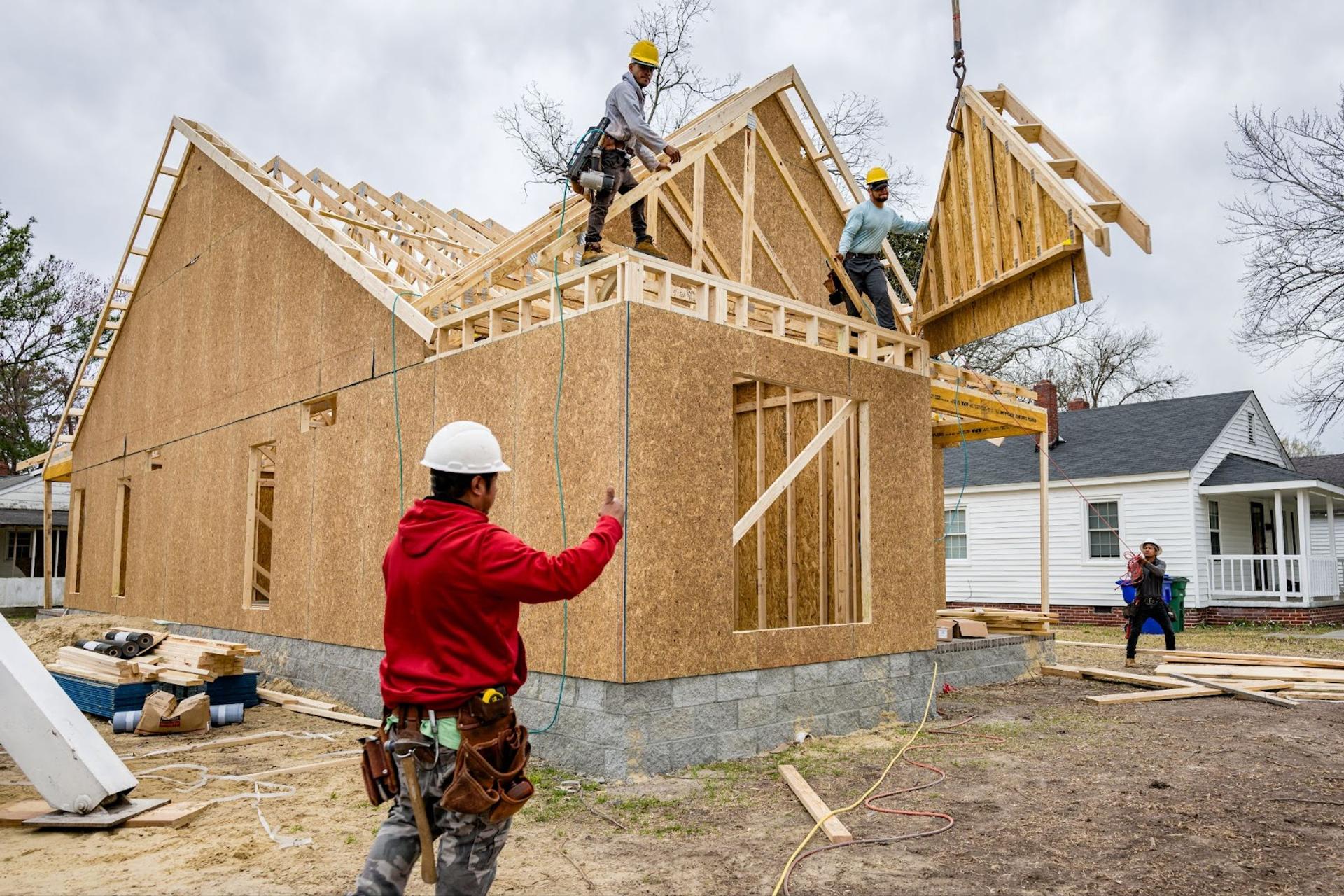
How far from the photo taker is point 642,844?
4.64 metres

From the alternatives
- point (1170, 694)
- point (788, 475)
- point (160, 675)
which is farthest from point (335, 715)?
point (1170, 694)

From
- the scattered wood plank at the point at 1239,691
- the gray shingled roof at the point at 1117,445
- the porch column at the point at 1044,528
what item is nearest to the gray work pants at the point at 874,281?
the porch column at the point at 1044,528

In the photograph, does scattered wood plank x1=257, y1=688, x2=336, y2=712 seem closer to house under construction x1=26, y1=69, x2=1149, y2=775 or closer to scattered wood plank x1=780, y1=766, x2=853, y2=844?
house under construction x1=26, y1=69, x2=1149, y2=775

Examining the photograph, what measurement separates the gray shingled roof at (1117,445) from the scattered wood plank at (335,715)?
510 inches

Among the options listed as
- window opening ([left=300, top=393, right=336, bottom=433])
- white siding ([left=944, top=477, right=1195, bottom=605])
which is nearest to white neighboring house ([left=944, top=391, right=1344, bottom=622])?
white siding ([left=944, top=477, right=1195, bottom=605])

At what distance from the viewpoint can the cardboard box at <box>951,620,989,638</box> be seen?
1045cm

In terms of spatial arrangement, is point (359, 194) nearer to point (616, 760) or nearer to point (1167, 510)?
point (616, 760)

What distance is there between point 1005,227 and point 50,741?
24.4 ft

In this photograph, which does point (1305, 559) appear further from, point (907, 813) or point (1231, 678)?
point (907, 813)

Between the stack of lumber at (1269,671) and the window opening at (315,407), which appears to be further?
the stack of lumber at (1269,671)

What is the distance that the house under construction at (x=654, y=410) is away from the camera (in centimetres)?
611

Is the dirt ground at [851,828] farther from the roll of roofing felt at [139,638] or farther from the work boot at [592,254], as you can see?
the work boot at [592,254]

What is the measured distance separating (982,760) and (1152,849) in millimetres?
2029

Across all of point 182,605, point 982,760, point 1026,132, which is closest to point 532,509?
point 982,760
